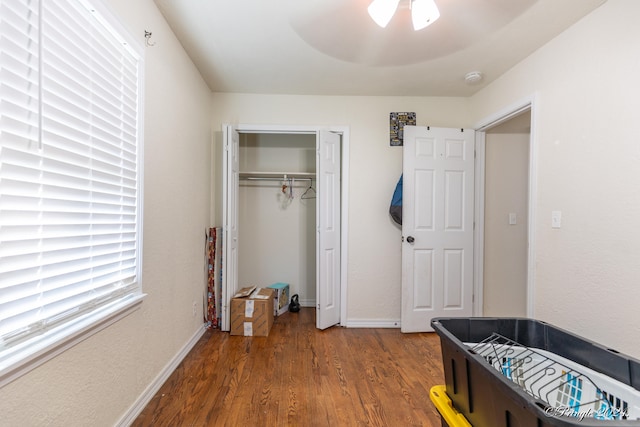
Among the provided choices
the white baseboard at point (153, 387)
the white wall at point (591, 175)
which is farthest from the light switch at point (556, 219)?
the white baseboard at point (153, 387)

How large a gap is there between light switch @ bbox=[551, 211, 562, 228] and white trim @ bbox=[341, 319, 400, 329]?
1753 millimetres

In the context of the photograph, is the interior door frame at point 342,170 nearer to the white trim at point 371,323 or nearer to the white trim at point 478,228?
the white trim at point 371,323

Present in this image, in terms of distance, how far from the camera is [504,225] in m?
3.12

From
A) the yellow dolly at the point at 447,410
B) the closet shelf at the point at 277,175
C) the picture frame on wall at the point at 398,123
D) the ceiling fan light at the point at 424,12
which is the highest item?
the ceiling fan light at the point at 424,12

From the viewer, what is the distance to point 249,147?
12.6ft

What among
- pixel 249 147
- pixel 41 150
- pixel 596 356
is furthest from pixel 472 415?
pixel 249 147

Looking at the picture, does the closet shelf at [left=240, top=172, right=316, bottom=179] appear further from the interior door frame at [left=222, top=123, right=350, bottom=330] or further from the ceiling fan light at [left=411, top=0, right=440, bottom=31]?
the ceiling fan light at [left=411, top=0, right=440, bottom=31]

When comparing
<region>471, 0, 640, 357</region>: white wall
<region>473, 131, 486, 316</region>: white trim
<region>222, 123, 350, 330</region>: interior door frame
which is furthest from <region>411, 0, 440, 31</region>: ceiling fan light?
<region>473, 131, 486, 316</region>: white trim

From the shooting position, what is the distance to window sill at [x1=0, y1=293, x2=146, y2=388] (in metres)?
0.92

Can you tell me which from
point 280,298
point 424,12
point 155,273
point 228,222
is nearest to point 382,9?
point 424,12

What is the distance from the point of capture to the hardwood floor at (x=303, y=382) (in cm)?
172

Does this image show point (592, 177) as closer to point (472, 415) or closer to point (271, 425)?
point (472, 415)

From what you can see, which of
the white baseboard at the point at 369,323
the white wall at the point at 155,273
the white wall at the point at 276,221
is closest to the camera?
the white wall at the point at 155,273

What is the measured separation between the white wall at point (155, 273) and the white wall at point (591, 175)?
2.71 meters
